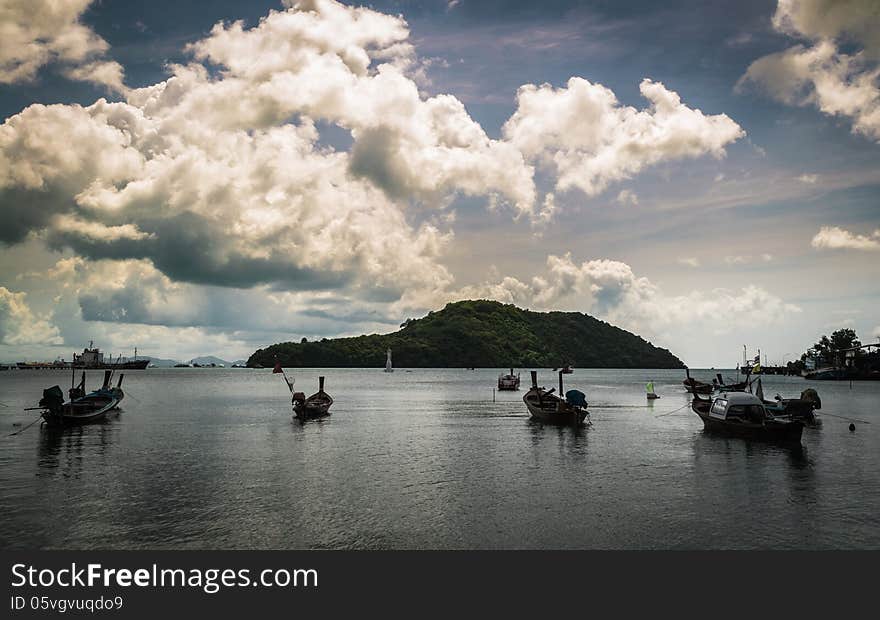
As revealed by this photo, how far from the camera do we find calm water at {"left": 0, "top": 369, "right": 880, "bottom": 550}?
78.6ft

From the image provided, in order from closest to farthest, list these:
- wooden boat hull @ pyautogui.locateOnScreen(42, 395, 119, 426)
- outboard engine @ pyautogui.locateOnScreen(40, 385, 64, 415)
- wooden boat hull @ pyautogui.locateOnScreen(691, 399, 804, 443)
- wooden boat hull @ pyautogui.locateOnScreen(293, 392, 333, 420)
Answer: wooden boat hull @ pyautogui.locateOnScreen(691, 399, 804, 443) → outboard engine @ pyautogui.locateOnScreen(40, 385, 64, 415) → wooden boat hull @ pyautogui.locateOnScreen(42, 395, 119, 426) → wooden boat hull @ pyautogui.locateOnScreen(293, 392, 333, 420)

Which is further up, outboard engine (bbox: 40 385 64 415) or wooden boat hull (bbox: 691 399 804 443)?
outboard engine (bbox: 40 385 64 415)

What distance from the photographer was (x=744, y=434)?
175 ft

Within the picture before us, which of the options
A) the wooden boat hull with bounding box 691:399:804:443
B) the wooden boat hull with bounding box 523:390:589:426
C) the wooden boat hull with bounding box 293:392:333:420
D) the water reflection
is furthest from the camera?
the wooden boat hull with bounding box 293:392:333:420

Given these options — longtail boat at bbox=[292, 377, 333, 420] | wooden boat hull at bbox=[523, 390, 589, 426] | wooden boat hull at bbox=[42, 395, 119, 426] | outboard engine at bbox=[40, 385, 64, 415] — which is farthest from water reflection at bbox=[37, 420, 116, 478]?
wooden boat hull at bbox=[523, 390, 589, 426]

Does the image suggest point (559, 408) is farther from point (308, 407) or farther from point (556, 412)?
point (308, 407)

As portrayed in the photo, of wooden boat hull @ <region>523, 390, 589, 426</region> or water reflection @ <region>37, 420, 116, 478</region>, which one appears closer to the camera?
water reflection @ <region>37, 420, 116, 478</region>

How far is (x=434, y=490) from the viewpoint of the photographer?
1287 inches

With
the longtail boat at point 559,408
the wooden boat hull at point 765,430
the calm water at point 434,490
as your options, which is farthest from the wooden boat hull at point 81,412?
the wooden boat hull at point 765,430

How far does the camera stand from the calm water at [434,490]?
23969 millimetres

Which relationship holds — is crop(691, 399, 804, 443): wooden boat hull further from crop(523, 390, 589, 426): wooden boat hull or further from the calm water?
crop(523, 390, 589, 426): wooden boat hull

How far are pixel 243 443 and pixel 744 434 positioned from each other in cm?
4463

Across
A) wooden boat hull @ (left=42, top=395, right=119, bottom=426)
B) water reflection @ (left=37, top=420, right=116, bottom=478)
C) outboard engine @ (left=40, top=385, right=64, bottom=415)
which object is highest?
outboard engine @ (left=40, top=385, right=64, bottom=415)

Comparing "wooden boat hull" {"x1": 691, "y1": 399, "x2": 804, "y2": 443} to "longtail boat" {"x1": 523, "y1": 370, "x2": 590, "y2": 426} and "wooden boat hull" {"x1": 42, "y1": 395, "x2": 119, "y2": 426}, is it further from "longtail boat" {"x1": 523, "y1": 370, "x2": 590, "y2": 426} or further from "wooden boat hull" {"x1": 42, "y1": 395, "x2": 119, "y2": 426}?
"wooden boat hull" {"x1": 42, "y1": 395, "x2": 119, "y2": 426}
